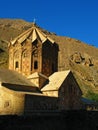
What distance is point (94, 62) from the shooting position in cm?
12400

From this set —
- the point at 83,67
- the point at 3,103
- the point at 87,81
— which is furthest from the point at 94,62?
the point at 3,103

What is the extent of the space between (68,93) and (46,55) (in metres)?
5.45

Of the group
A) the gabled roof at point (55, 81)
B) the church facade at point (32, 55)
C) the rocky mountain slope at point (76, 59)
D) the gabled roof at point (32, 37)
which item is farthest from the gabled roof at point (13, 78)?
the rocky mountain slope at point (76, 59)

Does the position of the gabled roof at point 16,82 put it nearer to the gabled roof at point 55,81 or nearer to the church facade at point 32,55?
the gabled roof at point 55,81

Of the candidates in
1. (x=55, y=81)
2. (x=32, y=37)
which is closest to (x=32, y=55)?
(x=32, y=37)

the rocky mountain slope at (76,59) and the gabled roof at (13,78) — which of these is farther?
the rocky mountain slope at (76,59)

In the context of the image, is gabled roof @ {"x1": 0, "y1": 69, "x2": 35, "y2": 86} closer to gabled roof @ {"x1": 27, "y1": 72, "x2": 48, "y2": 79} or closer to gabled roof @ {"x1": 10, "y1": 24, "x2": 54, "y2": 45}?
gabled roof @ {"x1": 27, "y1": 72, "x2": 48, "y2": 79}

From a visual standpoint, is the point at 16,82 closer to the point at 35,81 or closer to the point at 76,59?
the point at 35,81

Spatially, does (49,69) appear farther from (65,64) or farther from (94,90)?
(65,64)

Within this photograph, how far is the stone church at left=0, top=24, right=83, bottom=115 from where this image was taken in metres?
28.1

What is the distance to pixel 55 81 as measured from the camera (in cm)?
3319

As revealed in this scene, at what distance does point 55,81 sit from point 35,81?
205 centimetres

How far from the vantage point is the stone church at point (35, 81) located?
28062 millimetres

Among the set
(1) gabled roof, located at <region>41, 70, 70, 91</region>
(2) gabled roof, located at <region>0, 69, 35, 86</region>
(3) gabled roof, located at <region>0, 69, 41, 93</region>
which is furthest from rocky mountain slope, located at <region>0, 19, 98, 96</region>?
(3) gabled roof, located at <region>0, 69, 41, 93</region>
